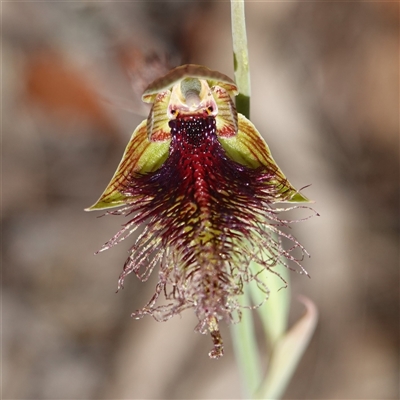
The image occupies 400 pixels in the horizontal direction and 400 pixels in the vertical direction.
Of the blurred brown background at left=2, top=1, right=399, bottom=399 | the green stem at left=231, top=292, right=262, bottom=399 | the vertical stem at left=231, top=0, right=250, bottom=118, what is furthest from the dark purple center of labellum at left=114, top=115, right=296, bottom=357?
the blurred brown background at left=2, top=1, right=399, bottom=399

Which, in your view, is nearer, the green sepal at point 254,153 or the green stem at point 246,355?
the green sepal at point 254,153

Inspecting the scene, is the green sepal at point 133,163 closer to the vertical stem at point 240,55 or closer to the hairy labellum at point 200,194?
the hairy labellum at point 200,194

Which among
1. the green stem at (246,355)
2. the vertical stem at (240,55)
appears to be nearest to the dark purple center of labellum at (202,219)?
the vertical stem at (240,55)

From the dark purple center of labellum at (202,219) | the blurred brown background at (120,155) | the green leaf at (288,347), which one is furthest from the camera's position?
the blurred brown background at (120,155)

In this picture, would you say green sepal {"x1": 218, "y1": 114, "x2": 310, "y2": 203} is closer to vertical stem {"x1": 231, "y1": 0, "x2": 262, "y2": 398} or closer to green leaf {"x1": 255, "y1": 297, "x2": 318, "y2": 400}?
vertical stem {"x1": 231, "y1": 0, "x2": 262, "y2": 398}

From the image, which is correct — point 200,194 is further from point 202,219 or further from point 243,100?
point 243,100

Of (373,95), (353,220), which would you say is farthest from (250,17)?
(353,220)

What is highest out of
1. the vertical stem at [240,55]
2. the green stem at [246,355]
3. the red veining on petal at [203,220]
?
the vertical stem at [240,55]

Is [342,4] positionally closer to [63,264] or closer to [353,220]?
[353,220]
